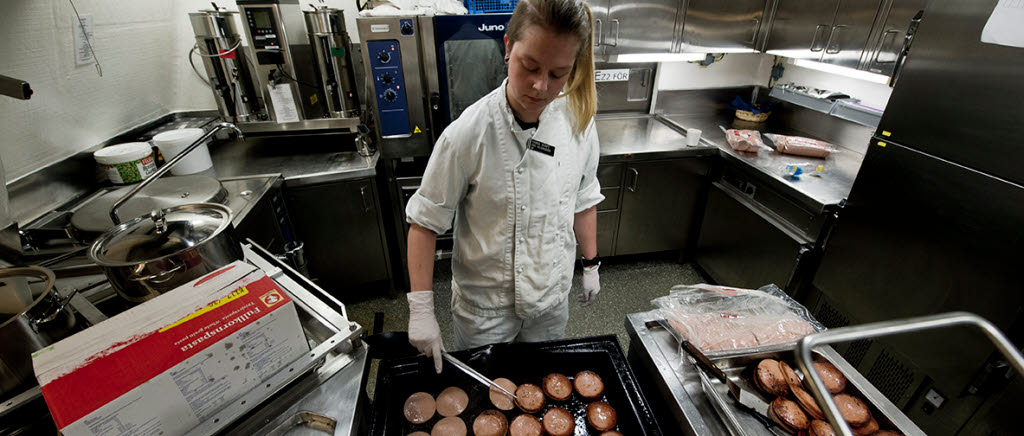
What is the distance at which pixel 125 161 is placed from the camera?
6.33 ft

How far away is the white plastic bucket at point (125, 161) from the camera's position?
1907mm

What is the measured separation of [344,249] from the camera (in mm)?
2518

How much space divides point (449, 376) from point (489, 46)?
1.85 metres

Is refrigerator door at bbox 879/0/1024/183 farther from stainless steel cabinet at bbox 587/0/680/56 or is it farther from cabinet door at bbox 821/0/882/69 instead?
stainless steel cabinet at bbox 587/0/680/56

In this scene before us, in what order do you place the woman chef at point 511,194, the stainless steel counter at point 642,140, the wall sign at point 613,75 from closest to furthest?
the woman chef at point 511,194, the stainless steel counter at point 642,140, the wall sign at point 613,75

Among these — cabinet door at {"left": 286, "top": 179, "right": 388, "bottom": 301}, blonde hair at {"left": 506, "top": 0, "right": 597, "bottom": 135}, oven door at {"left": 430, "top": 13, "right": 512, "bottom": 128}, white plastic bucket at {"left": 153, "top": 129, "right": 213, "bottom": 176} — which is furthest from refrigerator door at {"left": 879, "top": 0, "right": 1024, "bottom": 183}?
white plastic bucket at {"left": 153, "top": 129, "right": 213, "bottom": 176}

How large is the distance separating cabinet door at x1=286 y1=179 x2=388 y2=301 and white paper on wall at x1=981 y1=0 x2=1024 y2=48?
2.66 meters

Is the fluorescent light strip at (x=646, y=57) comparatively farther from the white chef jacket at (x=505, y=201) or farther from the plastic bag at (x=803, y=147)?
the white chef jacket at (x=505, y=201)

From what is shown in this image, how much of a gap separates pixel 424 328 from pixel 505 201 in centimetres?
43

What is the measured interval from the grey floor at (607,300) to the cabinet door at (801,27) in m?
1.59

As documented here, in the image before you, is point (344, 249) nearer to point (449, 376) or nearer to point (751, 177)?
point (449, 376)

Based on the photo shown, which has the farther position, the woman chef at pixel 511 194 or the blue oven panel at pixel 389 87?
the blue oven panel at pixel 389 87

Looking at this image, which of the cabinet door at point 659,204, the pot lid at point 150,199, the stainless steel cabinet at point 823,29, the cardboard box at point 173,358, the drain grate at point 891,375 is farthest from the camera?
the cabinet door at point 659,204

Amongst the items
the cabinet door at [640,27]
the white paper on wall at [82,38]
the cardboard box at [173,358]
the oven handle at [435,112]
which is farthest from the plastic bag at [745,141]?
the white paper on wall at [82,38]
